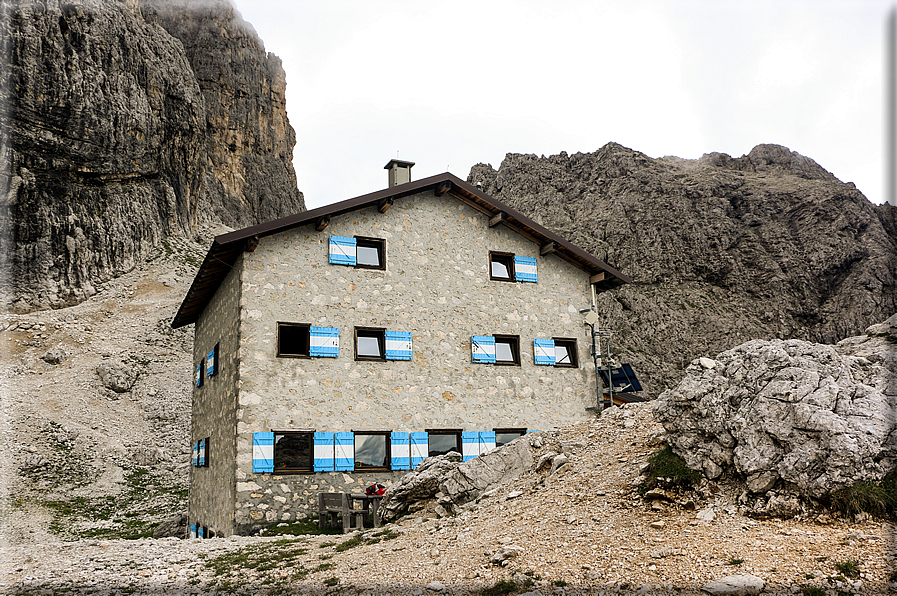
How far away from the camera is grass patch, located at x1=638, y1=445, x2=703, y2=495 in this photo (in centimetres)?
921

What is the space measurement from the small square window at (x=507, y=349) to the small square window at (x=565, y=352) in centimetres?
135

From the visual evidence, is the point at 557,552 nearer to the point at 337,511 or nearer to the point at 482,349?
the point at 337,511

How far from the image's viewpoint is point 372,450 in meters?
17.3

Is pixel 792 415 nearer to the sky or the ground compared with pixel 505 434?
nearer to the sky

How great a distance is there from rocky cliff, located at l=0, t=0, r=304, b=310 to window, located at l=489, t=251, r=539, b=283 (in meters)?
43.7

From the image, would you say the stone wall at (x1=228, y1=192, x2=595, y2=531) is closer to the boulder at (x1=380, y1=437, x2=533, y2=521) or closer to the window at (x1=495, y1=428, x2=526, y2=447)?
the window at (x1=495, y1=428, x2=526, y2=447)

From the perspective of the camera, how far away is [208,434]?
773 inches

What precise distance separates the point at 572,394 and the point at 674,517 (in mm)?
11505

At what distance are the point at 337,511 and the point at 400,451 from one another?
3.28 meters

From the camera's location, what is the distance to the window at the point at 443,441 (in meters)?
18.0

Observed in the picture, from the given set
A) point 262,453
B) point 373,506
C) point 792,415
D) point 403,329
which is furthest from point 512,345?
point 792,415

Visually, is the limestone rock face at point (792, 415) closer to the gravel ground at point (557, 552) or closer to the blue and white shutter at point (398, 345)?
the gravel ground at point (557, 552)

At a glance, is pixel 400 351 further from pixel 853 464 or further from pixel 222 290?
pixel 853 464

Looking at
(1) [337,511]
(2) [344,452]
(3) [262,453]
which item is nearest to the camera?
(1) [337,511]
